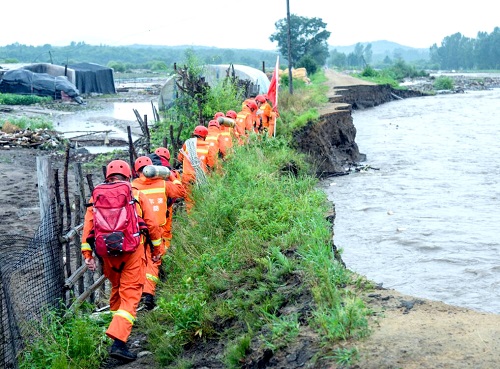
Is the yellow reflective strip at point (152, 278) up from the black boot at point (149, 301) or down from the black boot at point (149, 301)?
up

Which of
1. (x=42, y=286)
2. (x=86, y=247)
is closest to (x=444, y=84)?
(x=42, y=286)

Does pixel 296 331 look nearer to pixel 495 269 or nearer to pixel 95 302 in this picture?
pixel 95 302

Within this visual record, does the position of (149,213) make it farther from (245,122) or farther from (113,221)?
(245,122)

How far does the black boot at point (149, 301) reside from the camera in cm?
747

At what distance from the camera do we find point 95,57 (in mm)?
133375

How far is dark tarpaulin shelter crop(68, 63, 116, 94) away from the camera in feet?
161

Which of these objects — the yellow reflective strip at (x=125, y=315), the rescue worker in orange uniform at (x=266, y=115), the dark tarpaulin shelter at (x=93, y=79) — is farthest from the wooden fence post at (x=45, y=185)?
the dark tarpaulin shelter at (x=93, y=79)

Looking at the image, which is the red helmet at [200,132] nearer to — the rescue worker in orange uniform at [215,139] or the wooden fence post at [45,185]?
the rescue worker in orange uniform at [215,139]

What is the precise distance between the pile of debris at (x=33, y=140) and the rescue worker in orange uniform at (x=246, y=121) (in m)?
7.91

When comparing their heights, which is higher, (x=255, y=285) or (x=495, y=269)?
(x=255, y=285)

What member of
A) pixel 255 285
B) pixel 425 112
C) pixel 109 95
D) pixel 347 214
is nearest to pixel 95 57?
pixel 109 95

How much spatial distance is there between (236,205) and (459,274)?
4787 mm

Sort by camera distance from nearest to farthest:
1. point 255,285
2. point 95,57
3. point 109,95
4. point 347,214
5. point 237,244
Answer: point 255,285, point 237,244, point 347,214, point 109,95, point 95,57

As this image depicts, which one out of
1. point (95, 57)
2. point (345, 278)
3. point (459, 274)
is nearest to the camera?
point (345, 278)
